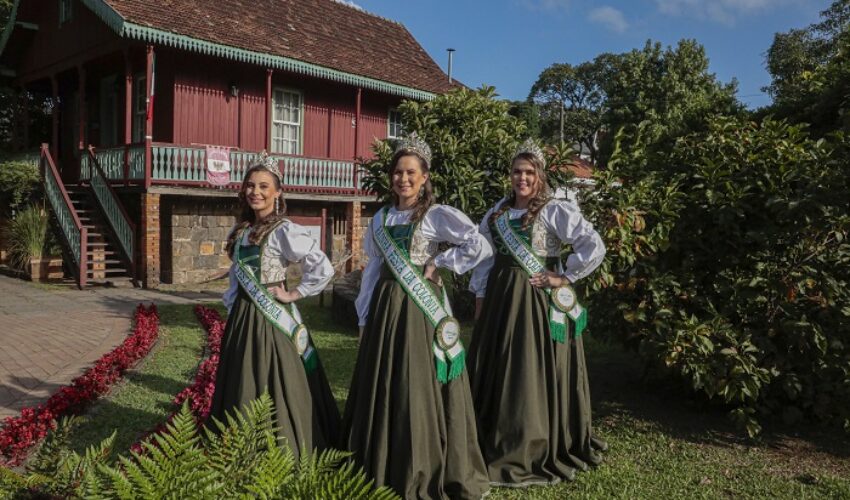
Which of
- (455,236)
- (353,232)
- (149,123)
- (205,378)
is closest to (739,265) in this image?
(455,236)

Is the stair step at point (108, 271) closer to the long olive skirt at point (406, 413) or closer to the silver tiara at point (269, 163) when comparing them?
the silver tiara at point (269, 163)

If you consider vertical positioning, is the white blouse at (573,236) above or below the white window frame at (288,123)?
below

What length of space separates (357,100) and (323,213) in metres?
2.85

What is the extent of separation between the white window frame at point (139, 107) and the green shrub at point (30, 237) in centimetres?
269

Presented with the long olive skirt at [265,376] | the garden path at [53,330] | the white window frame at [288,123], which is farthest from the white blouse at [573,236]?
the white window frame at [288,123]

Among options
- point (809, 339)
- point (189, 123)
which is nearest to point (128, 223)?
point (189, 123)

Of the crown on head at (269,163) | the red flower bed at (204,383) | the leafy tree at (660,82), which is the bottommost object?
the red flower bed at (204,383)

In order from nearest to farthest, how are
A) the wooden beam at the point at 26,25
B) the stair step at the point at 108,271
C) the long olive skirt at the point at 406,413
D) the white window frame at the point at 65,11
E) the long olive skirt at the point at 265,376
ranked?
the long olive skirt at the point at 406,413 → the long olive skirt at the point at 265,376 → the stair step at the point at 108,271 → the white window frame at the point at 65,11 → the wooden beam at the point at 26,25

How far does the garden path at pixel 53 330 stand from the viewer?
222 inches

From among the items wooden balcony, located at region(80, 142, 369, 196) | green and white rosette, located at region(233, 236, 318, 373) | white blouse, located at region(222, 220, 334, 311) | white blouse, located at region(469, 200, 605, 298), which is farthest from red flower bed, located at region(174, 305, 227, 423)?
wooden balcony, located at region(80, 142, 369, 196)

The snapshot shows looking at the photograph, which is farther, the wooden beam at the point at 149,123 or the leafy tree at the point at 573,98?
the leafy tree at the point at 573,98

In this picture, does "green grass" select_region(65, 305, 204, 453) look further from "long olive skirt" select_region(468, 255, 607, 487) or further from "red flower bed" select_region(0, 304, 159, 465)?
"long olive skirt" select_region(468, 255, 607, 487)

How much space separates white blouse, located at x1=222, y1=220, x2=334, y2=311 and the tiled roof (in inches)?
398

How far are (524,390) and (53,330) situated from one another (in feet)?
21.2
